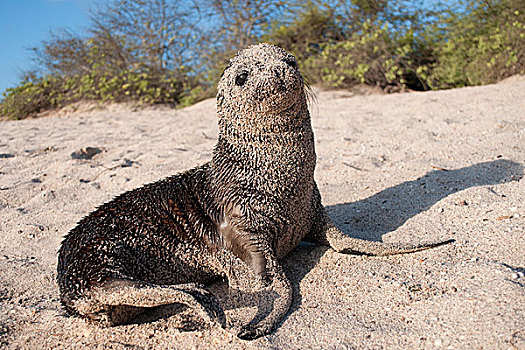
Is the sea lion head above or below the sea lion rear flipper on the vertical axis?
above

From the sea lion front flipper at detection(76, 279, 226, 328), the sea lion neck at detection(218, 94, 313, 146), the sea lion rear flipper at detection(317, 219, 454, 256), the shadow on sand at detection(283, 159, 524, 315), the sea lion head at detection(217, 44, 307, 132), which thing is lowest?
the shadow on sand at detection(283, 159, 524, 315)

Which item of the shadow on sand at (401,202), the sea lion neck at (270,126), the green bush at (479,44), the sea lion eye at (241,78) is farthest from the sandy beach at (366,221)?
the green bush at (479,44)

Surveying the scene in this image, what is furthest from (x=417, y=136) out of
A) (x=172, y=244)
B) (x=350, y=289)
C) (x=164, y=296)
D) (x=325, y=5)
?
(x=325, y=5)

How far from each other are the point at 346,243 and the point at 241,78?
1.26 metres

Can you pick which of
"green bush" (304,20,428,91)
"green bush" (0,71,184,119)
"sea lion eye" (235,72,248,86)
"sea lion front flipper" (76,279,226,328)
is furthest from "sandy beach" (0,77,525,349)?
"green bush" (0,71,184,119)

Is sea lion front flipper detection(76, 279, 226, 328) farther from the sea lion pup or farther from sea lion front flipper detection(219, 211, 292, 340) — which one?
sea lion front flipper detection(219, 211, 292, 340)

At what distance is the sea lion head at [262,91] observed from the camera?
2488 millimetres

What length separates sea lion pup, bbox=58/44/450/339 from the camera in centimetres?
246

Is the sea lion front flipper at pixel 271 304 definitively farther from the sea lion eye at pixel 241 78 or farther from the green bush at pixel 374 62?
the green bush at pixel 374 62

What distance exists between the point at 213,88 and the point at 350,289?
991 cm

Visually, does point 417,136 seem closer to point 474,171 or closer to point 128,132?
point 474,171

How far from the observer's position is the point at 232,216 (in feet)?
8.80

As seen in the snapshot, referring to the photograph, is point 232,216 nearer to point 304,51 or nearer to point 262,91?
point 262,91

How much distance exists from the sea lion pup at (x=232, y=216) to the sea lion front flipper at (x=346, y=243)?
1 centimetres
